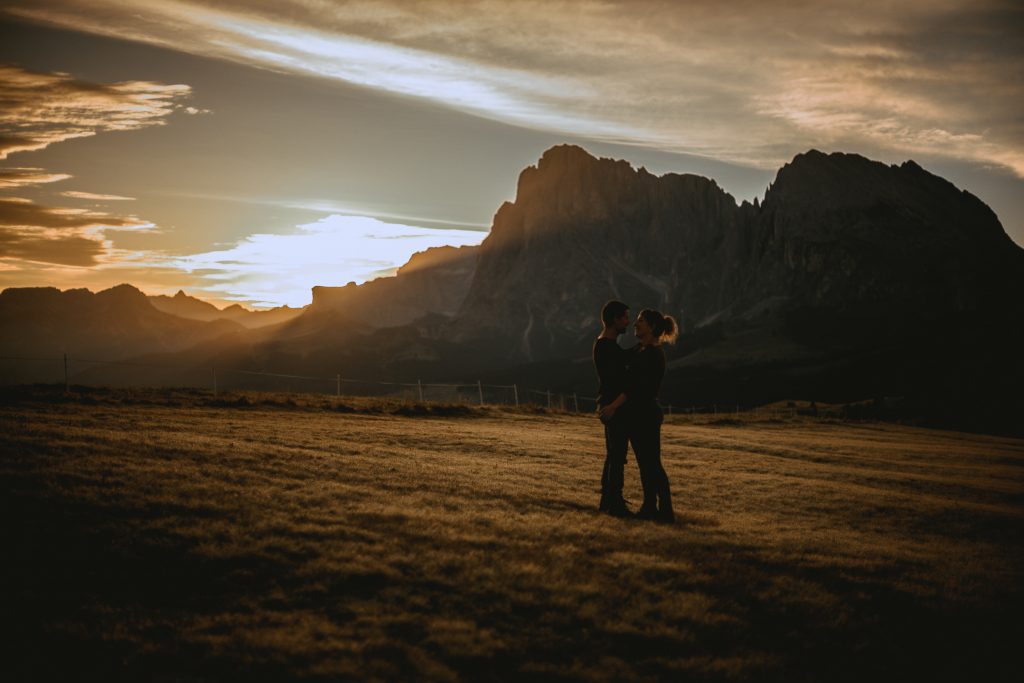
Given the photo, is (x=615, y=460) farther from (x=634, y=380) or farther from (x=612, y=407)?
(x=634, y=380)

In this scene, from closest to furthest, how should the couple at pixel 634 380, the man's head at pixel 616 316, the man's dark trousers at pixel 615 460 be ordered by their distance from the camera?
the man's head at pixel 616 316 < the couple at pixel 634 380 < the man's dark trousers at pixel 615 460

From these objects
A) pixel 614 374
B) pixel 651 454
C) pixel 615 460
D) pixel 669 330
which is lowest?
pixel 615 460

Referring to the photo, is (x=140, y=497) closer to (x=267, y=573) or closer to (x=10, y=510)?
(x=10, y=510)

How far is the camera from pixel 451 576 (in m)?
9.71

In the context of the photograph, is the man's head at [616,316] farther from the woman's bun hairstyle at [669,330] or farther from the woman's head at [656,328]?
the woman's bun hairstyle at [669,330]

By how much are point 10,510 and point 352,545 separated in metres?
5.53

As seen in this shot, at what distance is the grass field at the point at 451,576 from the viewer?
7672 mm

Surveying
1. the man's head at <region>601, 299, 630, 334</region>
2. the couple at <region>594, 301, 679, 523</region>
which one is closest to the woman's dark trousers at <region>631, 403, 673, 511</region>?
the couple at <region>594, 301, 679, 523</region>

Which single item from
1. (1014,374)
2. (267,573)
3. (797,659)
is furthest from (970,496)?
(1014,374)

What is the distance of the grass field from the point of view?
25.2 ft

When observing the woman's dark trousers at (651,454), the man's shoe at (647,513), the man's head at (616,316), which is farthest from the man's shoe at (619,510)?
the man's head at (616,316)

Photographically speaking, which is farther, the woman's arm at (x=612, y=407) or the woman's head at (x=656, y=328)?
the woman's head at (x=656, y=328)

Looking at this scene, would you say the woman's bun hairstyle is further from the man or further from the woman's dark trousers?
the woman's dark trousers

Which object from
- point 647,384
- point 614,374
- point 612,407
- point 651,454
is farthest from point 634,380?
point 651,454
